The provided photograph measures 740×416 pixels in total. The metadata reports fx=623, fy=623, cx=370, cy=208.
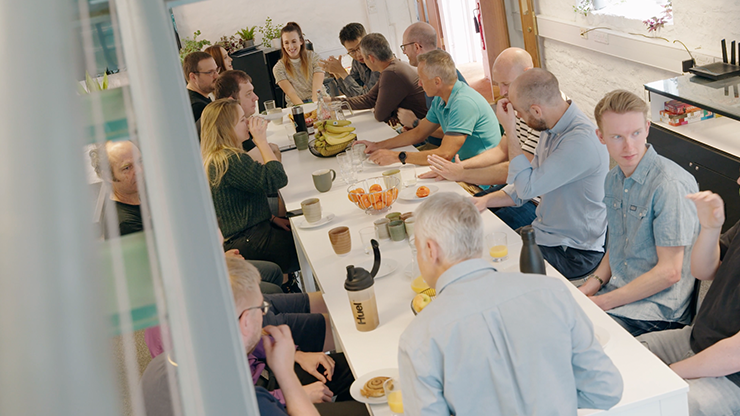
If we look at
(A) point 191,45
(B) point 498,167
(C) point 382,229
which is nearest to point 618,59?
(B) point 498,167

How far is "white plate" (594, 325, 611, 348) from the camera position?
1.64 meters

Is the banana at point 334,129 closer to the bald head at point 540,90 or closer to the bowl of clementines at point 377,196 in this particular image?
the bowl of clementines at point 377,196

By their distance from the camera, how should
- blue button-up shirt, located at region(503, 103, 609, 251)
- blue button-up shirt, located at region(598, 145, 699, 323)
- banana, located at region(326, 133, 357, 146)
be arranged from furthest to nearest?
banana, located at region(326, 133, 357, 146)
blue button-up shirt, located at region(503, 103, 609, 251)
blue button-up shirt, located at region(598, 145, 699, 323)

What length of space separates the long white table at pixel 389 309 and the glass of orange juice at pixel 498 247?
0.03 m

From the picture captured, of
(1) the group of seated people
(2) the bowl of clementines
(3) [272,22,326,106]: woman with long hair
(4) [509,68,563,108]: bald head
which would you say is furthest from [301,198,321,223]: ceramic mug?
(3) [272,22,326,106]: woman with long hair

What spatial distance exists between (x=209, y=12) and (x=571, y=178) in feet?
29.1

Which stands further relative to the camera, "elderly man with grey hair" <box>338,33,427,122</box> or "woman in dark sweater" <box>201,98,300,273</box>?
"elderly man with grey hair" <box>338,33,427,122</box>

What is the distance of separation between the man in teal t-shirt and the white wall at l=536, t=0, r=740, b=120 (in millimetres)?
1586

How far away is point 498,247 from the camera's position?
2.18 meters

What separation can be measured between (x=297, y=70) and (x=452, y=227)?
17.0 ft

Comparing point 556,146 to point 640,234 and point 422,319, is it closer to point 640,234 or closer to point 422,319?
point 640,234

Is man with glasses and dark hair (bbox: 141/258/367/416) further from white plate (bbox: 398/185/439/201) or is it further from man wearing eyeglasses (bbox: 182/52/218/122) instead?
man wearing eyeglasses (bbox: 182/52/218/122)

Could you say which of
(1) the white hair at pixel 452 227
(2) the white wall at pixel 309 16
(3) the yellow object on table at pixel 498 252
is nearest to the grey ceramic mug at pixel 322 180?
(3) the yellow object on table at pixel 498 252

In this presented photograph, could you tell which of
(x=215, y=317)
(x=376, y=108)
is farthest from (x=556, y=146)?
(x=215, y=317)
